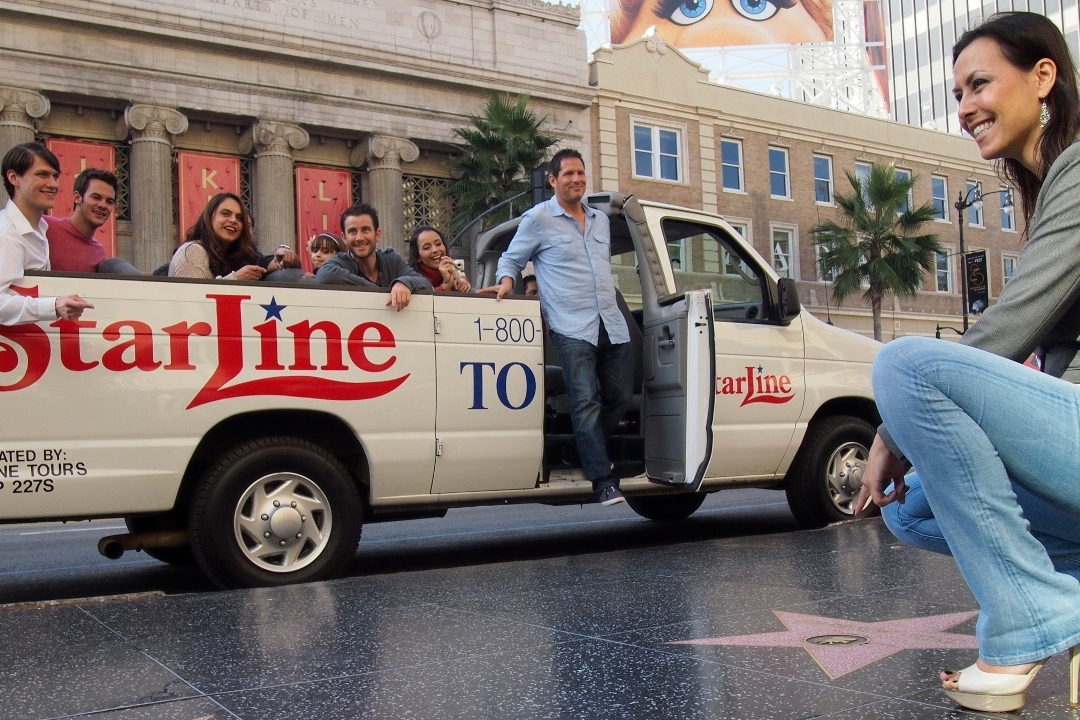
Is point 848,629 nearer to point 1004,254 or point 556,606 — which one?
point 556,606

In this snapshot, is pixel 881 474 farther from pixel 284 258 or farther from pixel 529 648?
pixel 284 258

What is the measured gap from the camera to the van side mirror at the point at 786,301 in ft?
23.2

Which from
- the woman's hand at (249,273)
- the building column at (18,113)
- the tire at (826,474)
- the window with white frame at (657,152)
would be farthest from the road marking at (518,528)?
the window with white frame at (657,152)

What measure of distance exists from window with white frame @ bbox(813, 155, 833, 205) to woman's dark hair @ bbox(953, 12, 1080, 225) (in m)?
37.7

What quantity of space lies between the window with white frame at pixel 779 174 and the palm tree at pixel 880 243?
356cm

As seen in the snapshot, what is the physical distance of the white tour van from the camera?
4.83 m

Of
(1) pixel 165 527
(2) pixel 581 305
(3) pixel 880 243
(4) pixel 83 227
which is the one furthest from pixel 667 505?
(3) pixel 880 243

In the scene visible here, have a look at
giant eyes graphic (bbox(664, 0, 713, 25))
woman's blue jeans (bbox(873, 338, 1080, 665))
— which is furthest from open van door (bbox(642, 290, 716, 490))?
giant eyes graphic (bbox(664, 0, 713, 25))

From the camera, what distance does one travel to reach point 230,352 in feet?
17.0

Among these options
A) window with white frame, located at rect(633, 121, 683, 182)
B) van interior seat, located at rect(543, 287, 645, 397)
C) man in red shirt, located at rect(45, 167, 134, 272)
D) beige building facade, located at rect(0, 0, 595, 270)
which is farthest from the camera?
window with white frame, located at rect(633, 121, 683, 182)

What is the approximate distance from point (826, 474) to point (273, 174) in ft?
75.4

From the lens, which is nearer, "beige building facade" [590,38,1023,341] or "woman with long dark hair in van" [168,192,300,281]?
"woman with long dark hair in van" [168,192,300,281]

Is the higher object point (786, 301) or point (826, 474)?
point (786, 301)

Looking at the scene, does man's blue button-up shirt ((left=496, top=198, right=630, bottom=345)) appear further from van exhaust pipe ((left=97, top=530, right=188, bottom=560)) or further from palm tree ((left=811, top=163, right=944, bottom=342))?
palm tree ((left=811, top=163, right=944, bottom=342))
